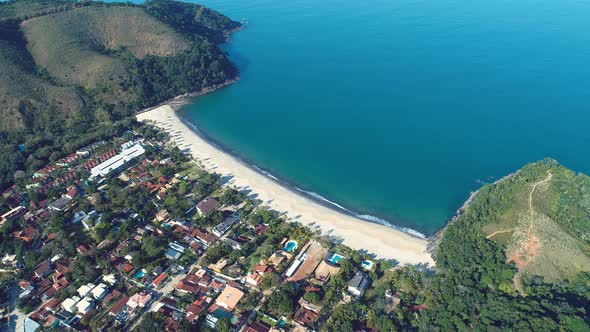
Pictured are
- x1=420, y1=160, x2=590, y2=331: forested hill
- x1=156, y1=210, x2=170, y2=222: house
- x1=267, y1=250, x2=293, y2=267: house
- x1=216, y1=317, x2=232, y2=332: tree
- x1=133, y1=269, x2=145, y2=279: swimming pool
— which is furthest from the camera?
x1=156, y1=210, x2=170, y2=222: house

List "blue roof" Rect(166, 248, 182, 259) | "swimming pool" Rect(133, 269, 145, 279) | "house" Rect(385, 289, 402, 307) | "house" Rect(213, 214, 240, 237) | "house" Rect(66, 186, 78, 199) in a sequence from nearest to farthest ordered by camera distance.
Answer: "house" Rect(385, 289, 402, 307), "swimming pool" Rect(133, 269, 145, 279), "blue roof" Rect(166, 248, 182, 259), "house" Rect(213, 214, 240, 237), "house" Rect(66, 186, 78, 199)

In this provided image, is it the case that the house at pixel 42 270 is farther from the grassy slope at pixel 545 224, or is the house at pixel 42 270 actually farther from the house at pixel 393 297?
the grassy slope at pixel 545 224

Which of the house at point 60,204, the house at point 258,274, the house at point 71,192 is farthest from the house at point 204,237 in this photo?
the house at point 71,192

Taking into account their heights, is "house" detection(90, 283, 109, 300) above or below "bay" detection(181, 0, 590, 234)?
below

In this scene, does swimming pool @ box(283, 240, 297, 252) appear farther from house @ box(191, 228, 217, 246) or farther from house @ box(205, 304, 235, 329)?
house @ box(205, 304, 235, 329)

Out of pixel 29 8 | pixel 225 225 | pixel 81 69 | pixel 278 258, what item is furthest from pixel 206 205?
pixel 29 8

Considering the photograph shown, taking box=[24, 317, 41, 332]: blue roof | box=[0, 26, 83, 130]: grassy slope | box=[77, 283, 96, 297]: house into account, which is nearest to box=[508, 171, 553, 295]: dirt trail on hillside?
box=[77, 283, 96, 297]: house

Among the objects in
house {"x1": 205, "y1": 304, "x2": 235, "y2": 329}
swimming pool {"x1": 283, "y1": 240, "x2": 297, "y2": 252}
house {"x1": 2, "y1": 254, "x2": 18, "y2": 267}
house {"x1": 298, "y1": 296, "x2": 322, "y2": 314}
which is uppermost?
swimming pool {"x1": 283, "y1": 240, "x2": 297, "y2": 252}
